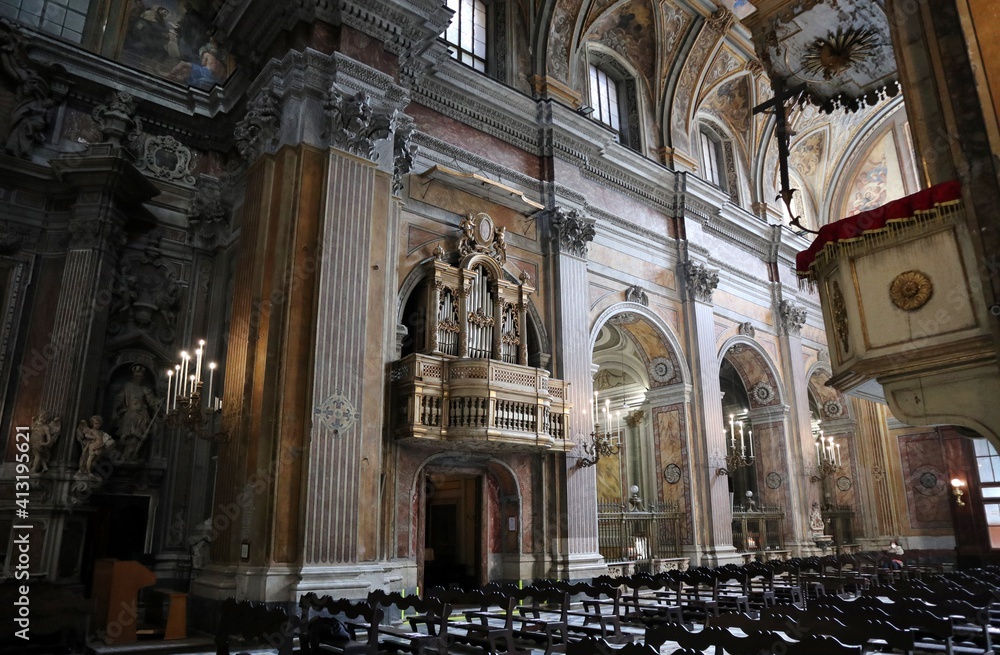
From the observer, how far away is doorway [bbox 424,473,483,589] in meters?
12.3

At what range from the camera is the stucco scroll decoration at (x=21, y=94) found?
1038 centimetres

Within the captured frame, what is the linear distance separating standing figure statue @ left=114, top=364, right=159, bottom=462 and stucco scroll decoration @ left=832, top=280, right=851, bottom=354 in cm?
988

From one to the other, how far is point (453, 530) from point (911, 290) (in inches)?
415

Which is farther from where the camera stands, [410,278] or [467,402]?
[410,278]

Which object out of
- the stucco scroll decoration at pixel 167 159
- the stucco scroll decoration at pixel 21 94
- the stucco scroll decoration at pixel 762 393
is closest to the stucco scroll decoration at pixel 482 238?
the stucco scroll decoration at pixel 167 159

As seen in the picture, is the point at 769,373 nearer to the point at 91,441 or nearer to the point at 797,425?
the point at 797,425

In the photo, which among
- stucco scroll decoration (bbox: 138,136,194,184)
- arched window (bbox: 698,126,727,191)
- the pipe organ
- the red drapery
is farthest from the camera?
arched window (bbox: 698,126,727,191)

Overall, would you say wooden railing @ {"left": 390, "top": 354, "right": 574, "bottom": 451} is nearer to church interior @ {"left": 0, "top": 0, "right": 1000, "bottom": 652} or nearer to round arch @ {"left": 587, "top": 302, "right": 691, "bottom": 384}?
church interior @ {"left": 0, "top": 0, "right": 1000, "bottom": 652}

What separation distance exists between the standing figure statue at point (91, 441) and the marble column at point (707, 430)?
11.3 meters

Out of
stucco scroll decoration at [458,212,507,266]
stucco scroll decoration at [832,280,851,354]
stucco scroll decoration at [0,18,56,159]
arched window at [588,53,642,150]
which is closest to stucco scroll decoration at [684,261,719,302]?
arched window at [588,53,642,150]

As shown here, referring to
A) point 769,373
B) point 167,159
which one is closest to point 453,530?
point 167,159

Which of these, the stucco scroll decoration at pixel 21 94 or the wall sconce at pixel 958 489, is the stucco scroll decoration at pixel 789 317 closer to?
the wall sconce at pixel 958 489

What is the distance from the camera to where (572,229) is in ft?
44.0

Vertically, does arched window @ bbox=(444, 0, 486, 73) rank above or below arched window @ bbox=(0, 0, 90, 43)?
above
